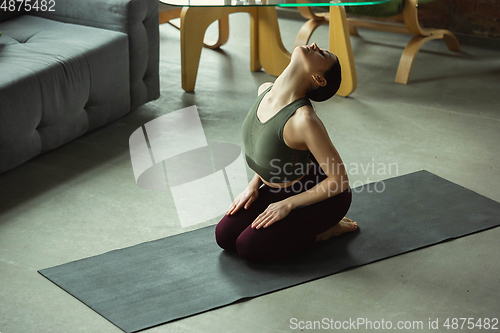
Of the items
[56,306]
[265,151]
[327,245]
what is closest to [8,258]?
[56,306]

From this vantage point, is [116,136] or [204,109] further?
[204,109]

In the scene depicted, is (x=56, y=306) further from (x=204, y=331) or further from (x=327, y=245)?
(x=327, y=245)

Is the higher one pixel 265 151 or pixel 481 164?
pixel 265 151

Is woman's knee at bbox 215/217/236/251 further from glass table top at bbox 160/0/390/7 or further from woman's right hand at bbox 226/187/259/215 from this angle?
glass table top at bbox 160/0/390/7

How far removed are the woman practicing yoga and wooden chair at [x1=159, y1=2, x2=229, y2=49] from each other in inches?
77.7

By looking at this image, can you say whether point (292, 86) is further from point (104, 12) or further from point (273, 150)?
point (104, 12)

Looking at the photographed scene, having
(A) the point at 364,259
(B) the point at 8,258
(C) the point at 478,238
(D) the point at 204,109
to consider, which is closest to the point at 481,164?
(C) the point at 478,238

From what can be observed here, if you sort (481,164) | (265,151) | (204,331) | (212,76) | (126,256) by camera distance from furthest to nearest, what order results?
(212,76) → (481,164) → (126,256) → (265,151) → (204,331)

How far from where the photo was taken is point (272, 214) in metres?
1.68

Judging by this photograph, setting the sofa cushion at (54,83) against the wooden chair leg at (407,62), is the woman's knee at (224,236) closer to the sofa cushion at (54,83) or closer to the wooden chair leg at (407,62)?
the sofa cushion at (54,83)

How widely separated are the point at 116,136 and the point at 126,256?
0.95 m

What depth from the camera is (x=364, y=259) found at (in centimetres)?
175

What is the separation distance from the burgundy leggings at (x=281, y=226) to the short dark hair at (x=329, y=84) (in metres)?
0.25

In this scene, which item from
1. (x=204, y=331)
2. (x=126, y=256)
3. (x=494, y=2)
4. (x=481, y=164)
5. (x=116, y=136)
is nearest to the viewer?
(x=204, y=331)
